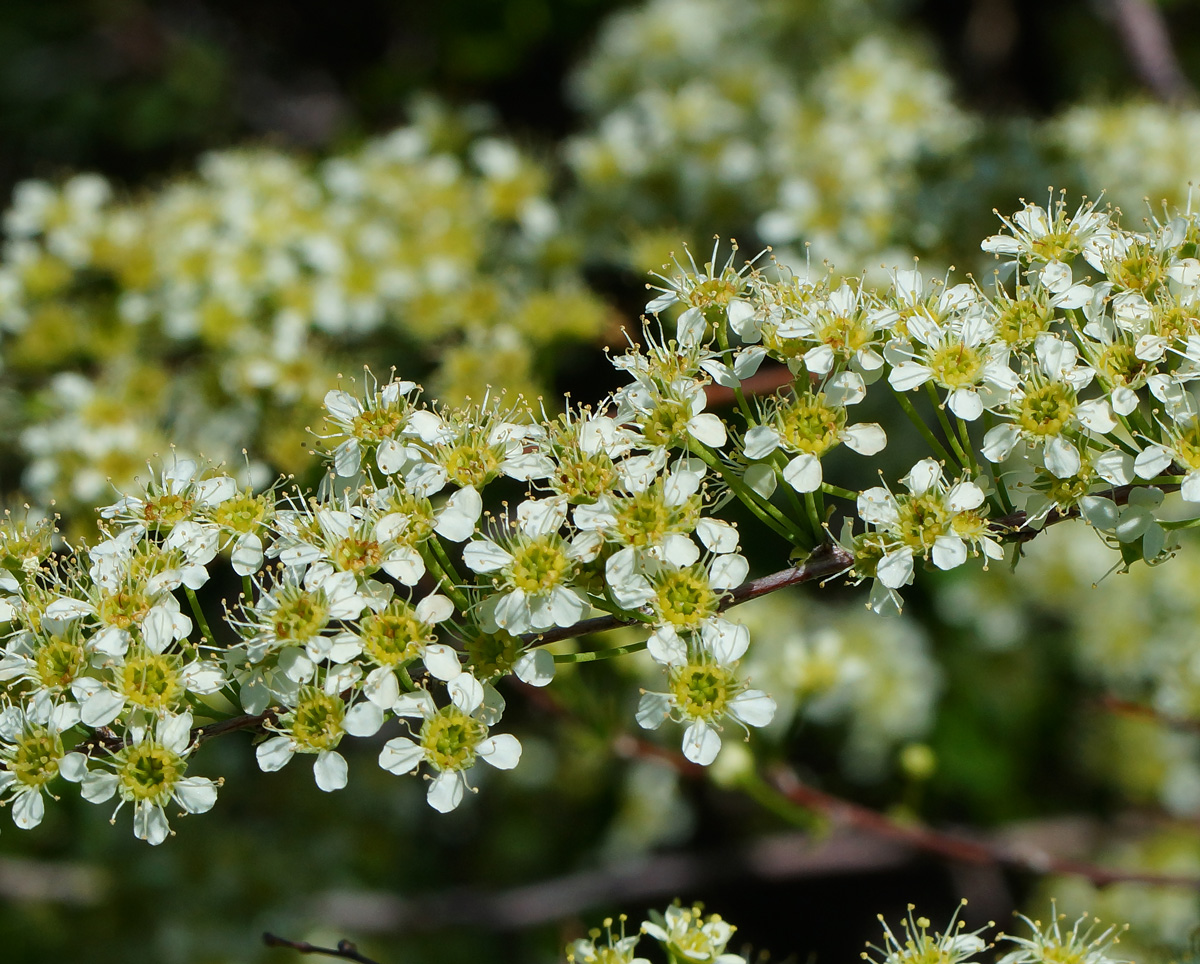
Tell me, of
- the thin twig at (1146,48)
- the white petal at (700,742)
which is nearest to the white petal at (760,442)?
the white petal at (700,742)

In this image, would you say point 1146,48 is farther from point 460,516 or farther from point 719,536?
point 460,516

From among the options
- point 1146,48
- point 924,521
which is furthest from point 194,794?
point 1146,48

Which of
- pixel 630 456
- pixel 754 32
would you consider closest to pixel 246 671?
pixel 630 456

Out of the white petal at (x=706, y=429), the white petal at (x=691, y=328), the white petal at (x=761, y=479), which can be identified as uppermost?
the white petal at (x=691, y=328)

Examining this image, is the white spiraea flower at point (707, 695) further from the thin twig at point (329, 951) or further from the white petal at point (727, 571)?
the thin twig at point (329, 951)

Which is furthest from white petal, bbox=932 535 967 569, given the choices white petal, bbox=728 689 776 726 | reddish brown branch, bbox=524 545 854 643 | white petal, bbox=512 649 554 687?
white petal, bbox=512 649 554 687

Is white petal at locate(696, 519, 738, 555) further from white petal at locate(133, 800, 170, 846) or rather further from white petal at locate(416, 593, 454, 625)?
white petal at locate(133, 800, 170, 846)
